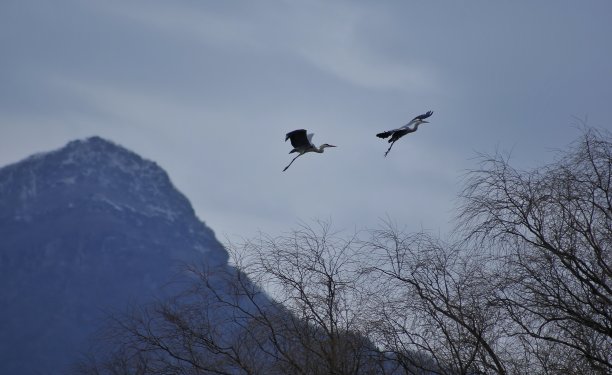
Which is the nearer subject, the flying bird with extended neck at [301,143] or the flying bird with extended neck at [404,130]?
the flying bird with extended neck at [404,130]

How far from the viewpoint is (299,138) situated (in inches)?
553

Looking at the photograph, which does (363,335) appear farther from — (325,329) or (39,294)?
(39,294)

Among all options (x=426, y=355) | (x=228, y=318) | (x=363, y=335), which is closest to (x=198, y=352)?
(x=228, y=318)

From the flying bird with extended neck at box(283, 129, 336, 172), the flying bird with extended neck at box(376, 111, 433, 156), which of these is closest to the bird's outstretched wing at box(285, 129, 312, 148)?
the flying bird with extended neck at box(283, 129, 336, 172)

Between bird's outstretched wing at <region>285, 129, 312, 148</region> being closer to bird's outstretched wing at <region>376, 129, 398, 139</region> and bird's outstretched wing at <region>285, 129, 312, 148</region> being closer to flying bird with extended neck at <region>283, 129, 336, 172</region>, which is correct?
flying bird with extended neck at <region>283, 129, 336, 172</region>

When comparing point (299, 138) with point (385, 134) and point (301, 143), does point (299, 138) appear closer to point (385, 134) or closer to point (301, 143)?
point (301, 143)

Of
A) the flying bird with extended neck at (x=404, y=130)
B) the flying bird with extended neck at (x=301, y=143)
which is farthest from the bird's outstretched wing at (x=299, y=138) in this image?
the flying bird with extended neck at (x=404, y=130)

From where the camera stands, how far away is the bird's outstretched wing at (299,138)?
1377 centimetres

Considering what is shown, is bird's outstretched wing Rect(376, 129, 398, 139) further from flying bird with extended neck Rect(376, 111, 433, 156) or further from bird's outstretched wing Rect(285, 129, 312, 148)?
bird's outstretched wing Rect(285, 129, 312, 148)

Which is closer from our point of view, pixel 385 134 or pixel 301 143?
pixel 385 134

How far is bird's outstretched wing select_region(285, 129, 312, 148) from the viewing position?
1377 centimetres

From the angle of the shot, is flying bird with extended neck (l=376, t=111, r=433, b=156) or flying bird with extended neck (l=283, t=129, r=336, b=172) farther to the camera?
flying bird with extended neck (l=283, t=129, r=336, b=172)

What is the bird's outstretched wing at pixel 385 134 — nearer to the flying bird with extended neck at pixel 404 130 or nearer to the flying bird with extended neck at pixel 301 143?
the flying bird with extended neck at pixel 404 130

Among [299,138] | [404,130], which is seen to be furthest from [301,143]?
[404,130]
